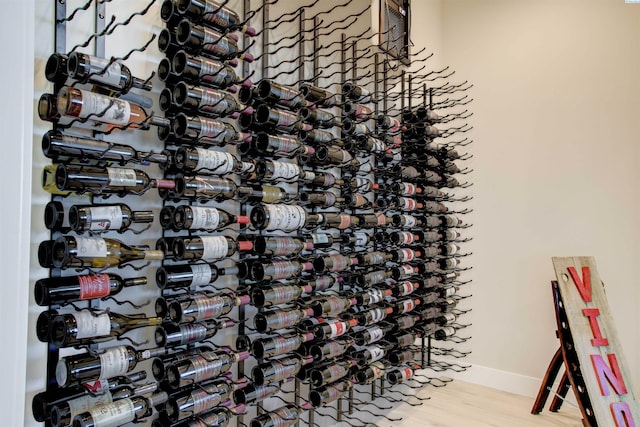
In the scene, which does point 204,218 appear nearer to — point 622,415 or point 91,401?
point 91,401

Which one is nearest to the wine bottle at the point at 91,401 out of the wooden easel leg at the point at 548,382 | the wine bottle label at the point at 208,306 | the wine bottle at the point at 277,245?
the wine bottle label at the point at 208,306

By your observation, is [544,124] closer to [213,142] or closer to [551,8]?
[551,8]

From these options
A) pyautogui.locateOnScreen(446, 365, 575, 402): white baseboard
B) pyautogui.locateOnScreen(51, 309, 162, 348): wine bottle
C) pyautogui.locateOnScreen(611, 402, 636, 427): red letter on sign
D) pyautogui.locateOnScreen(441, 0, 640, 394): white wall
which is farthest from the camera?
pyautogui.locateOnScreen(446, 365, 575, 402): white baseboard

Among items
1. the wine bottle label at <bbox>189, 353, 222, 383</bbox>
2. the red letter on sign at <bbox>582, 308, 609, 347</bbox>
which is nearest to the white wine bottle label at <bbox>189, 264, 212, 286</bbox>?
the wine bottle label at <bbox>189, 353, 222, 383</bbox>

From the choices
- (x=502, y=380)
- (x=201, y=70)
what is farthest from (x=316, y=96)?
(x=502, y=380)

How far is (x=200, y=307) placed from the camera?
1.32 m

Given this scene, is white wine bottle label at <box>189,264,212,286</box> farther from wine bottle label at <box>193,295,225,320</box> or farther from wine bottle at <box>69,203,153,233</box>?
wine bottle at <box>69,203,153,233</box>

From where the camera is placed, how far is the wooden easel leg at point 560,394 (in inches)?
96.7

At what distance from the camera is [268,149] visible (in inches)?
63.4

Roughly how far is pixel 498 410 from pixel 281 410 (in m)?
1.57

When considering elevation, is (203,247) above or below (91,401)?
above

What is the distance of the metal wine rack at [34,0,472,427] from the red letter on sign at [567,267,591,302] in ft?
2.38

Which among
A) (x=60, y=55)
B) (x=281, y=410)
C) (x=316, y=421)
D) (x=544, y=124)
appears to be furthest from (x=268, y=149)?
(x=544, y=124)

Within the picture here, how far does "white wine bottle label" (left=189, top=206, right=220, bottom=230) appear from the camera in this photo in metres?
1.31
